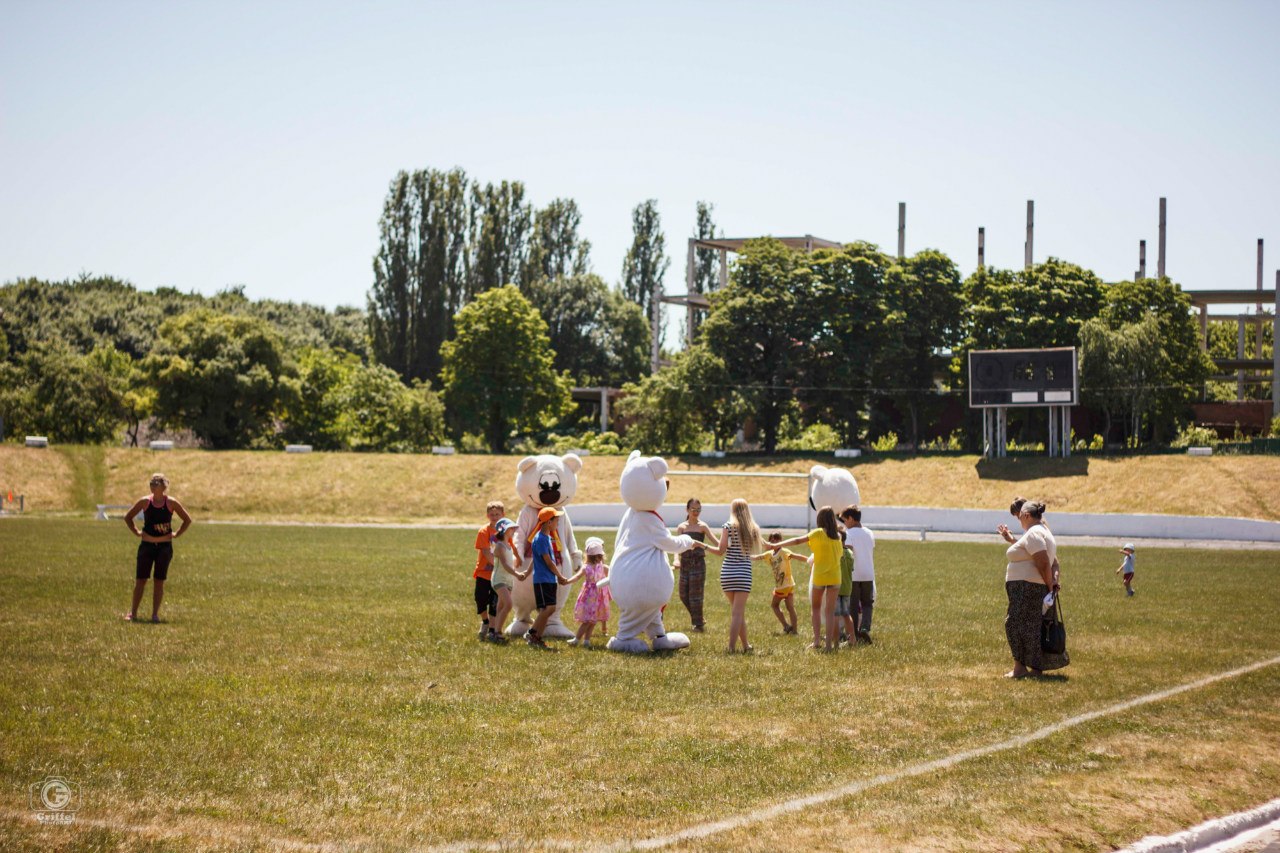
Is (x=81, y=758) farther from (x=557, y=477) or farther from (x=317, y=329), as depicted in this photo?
(x=317, y=329)

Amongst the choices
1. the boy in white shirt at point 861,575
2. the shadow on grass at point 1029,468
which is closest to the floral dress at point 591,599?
the boy in white shirt at point 861,575

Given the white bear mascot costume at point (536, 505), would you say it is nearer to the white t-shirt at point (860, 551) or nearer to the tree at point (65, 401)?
the white t-shirt at point (860, 551)

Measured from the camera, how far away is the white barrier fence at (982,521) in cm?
4456

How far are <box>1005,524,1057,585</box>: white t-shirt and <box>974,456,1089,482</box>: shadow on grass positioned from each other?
4702cm

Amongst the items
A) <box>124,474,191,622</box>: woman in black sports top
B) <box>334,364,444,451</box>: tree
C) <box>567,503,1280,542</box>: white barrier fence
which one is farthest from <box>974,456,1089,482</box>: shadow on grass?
<box>124,474,191,622</box>: woman in black sports top

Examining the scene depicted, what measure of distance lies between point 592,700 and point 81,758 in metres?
4.75

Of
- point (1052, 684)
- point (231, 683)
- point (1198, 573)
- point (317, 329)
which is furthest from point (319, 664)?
point (317, 329)

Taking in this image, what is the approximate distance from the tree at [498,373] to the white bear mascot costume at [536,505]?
60.5 meters

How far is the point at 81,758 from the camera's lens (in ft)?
30.3

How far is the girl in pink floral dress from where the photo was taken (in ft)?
51.9

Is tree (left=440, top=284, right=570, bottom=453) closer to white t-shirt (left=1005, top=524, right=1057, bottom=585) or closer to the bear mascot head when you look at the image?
the bear mascot head

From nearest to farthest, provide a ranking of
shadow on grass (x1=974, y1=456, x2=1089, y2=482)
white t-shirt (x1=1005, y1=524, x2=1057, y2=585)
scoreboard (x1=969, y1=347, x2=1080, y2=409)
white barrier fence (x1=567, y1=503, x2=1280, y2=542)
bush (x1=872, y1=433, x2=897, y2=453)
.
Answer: white t-shirt (x1=1005, y1=524, x2=1057, y2=585) < white barrier fence (x1=567, y1=503, x2=1280, y2=542) < shadow on grass (x1=974, y1=456, x2=1089, y2=482) < scoreboard (x1=969, y1=347, x2=1080, y2=409) < bush (x1=872, y1=433, x2=897, y2=453)

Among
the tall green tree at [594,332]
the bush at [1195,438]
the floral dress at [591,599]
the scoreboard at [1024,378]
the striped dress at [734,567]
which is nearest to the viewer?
the striped dress at [734,567]

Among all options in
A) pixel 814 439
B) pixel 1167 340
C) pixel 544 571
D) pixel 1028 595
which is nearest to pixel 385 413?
pixel 814 439
